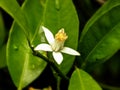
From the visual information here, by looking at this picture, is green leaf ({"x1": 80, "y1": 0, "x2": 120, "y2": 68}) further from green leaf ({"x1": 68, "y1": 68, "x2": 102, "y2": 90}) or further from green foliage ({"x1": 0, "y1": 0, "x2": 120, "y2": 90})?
green leaf ({"x1": 68, "y1": 68, "x2": 102, "y2": 90})

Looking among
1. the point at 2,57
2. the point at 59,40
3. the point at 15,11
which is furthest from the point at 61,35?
the point at 2,57

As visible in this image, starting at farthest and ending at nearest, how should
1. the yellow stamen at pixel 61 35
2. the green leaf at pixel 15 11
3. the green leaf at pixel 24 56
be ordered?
the green leaf at pixel 24 56
the yellow stamen at pixel 61 35
the green leaf at pixel 15 11

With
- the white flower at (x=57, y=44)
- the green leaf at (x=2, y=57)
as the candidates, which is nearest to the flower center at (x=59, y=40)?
the white flower at (x=57, y=44)

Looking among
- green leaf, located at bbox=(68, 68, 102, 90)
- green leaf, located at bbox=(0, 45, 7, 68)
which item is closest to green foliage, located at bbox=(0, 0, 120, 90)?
green leaf, located at bbox=(68, 68, 102, 90)

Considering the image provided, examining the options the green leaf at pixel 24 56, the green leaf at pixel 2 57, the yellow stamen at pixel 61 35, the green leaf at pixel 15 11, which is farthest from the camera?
the green leaf at pixel 2 57

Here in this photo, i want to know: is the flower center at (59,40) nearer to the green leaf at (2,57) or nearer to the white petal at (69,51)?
the white petal at (69,51)

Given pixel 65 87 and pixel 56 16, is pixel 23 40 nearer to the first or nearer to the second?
pixel 56 16
